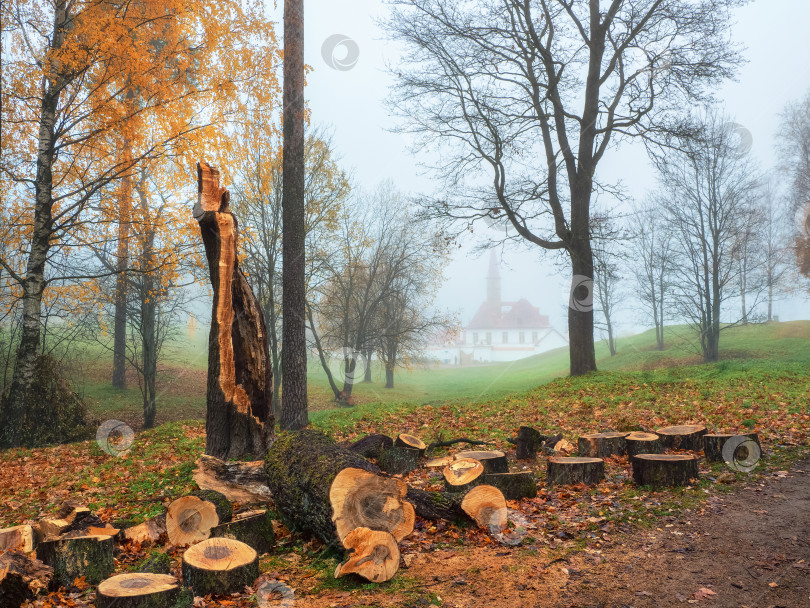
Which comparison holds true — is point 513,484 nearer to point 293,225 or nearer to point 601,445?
point 601,445

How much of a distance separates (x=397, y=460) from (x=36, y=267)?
856cm

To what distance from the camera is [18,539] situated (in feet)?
16.2

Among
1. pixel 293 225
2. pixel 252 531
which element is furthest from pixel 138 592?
pixel 293 225

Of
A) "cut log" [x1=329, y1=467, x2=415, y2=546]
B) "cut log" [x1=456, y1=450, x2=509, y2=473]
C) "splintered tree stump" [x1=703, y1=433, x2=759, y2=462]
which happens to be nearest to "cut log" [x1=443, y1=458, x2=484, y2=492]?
"cut log" [x1=456, y1=450, x2=509, y2=473]

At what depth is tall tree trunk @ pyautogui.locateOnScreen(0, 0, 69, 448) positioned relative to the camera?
1106 cm

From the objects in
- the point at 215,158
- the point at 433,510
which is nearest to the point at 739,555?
the point at 433,510

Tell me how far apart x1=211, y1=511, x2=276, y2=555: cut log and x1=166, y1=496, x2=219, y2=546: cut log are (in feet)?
1.64

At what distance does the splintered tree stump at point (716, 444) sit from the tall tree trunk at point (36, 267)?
1211 centimetres

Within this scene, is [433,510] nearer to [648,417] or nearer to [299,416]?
[299,416]

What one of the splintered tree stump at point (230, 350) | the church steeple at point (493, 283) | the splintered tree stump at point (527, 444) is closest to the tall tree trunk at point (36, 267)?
the splintered tree stump at point (230, 350)

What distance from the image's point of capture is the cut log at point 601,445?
7.76m

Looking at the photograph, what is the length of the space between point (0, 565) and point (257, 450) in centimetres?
367

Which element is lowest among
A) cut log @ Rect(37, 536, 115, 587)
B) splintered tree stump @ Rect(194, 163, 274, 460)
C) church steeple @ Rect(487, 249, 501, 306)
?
cut log @ Rect(37, 536, 115, 587)

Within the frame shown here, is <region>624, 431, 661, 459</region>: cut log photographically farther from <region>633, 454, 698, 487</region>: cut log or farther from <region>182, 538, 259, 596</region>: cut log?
<region>182, 538, 259, 596</region>: cut log
